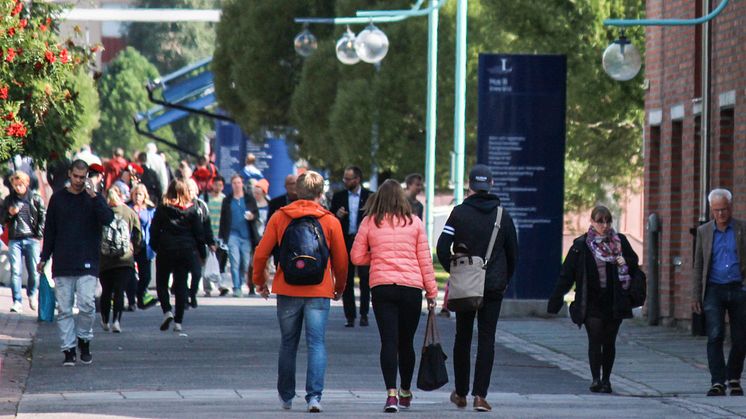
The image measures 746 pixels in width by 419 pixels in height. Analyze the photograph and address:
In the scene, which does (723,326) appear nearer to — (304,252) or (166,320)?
(304,252)

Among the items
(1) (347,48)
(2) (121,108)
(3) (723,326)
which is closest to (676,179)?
(3) (723,326)

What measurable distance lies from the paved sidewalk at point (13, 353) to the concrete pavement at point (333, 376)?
11cm

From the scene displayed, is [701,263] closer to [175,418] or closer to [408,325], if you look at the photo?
[408,325]

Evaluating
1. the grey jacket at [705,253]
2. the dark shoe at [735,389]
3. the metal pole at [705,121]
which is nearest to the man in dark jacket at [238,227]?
the metal pole at [705,121]

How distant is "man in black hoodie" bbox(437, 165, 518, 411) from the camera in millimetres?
13203

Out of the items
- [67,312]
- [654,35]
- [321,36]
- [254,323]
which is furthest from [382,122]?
[67,312]

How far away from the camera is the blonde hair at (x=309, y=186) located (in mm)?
12969

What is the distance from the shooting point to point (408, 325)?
13156 mm

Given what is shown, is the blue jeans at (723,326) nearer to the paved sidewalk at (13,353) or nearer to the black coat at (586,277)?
the black coat at (586,277)

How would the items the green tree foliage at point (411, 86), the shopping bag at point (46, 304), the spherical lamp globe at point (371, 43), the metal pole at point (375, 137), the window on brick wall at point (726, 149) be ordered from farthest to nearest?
the metal pole at point (375, 137)
the green tree foliage at point (411, 86)
the spherical lamp globe at point (371, 43)
the window on brick wall at point (726, 149)
the shopping bag at point (46, 304)

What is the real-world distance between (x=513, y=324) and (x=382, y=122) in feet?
50.6

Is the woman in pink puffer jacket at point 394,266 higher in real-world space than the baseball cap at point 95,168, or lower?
lower

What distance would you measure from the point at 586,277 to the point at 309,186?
9.91 ft

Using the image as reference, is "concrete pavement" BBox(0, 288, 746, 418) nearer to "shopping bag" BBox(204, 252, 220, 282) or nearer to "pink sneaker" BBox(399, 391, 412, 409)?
"pink sneaker" BBox(399, 391, 412, 409)
